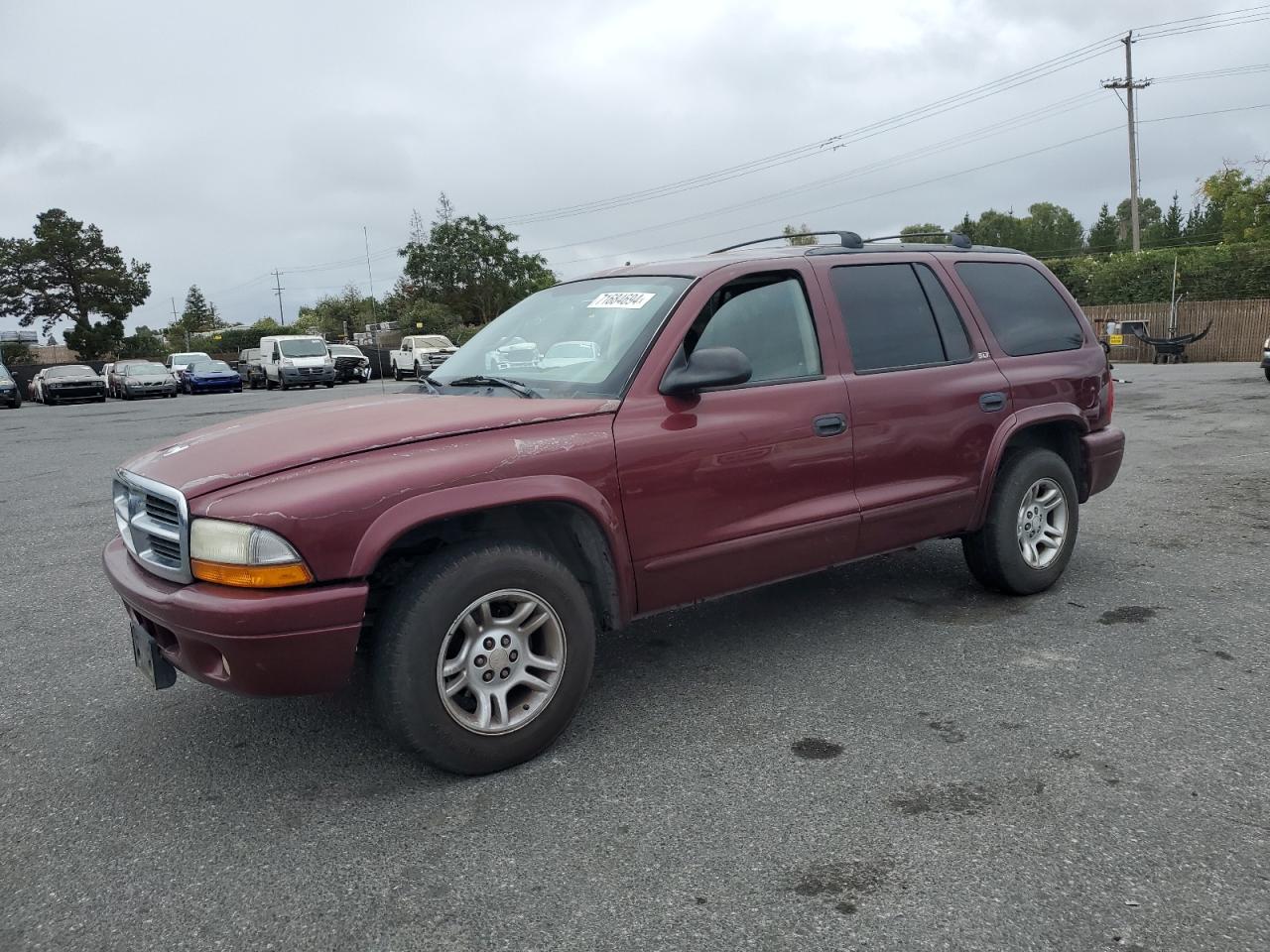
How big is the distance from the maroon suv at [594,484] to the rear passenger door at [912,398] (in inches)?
0.5

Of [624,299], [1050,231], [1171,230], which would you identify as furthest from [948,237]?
[1050,231]

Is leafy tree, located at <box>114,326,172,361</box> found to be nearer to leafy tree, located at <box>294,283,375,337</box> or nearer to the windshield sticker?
leafy tree, located at <box>294,283,375,337</box>

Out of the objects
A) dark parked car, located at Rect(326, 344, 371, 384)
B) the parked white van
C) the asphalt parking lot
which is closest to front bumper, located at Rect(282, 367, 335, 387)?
the parked white van

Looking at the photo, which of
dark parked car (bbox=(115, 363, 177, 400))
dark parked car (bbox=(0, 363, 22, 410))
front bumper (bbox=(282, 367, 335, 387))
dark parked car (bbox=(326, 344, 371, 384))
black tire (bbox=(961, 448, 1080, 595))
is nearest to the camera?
black tire (bbox=(961, 448, 1080, 595))

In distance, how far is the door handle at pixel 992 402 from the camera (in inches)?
181

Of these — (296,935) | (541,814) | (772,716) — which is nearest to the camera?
(296,935)

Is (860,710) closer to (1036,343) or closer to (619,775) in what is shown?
(619,775)

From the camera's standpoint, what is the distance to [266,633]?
9.38ft

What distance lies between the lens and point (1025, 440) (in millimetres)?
4980

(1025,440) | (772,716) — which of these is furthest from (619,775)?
(1025,440)

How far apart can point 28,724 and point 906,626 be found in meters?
3.72

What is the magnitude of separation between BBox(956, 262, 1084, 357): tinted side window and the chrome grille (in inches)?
144

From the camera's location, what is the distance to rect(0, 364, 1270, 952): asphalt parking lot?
96.8 inches

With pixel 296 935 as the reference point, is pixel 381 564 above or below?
above
